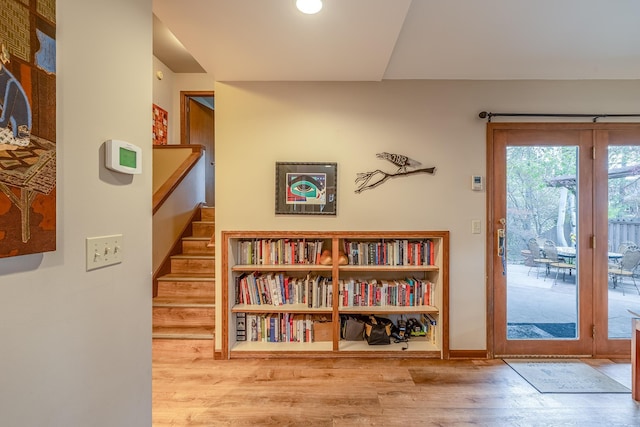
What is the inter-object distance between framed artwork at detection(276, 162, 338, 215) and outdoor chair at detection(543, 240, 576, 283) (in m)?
2.07

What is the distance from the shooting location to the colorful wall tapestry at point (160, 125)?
3.71 m

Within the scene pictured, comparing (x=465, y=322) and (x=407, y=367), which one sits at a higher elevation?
(x=465, y=322)

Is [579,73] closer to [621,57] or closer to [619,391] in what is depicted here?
[621,57]

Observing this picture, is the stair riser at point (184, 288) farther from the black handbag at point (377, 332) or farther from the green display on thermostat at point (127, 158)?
the green display on thermostat at point (127, 158)

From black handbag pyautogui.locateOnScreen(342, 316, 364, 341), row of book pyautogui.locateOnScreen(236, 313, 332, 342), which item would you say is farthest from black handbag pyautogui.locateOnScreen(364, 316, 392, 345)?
row of book pyautogui.locateOnScreen(236, 313, 332, 342)

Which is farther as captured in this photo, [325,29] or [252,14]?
[325,29]

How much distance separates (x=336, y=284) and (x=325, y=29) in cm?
200

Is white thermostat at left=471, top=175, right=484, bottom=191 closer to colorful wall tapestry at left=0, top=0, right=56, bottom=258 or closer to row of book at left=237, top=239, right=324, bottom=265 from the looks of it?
row of book at left=237, top=239, right=324, bottom=265

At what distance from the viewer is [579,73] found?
8.45 feet

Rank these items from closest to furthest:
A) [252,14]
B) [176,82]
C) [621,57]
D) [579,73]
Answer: [252,14], [621,57], [579,73], [176,82]

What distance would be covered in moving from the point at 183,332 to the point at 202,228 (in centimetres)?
136

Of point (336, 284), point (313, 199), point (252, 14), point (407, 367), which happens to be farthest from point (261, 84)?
point (407, 367)

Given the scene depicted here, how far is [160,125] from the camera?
12.7 ft

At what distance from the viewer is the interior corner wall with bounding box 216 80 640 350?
262cm
